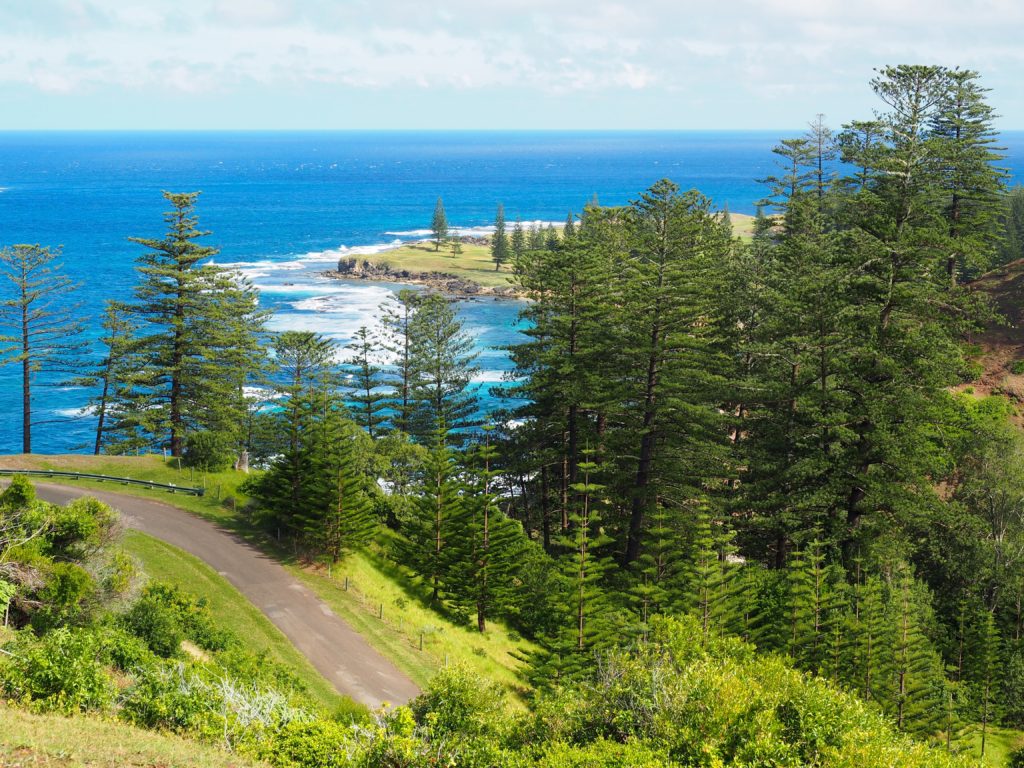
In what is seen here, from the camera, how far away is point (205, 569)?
1217 inches

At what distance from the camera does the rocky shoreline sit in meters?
121

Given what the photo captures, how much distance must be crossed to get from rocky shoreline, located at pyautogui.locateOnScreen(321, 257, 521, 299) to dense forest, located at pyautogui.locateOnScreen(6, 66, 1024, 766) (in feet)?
246

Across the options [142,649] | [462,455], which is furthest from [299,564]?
[142,649]

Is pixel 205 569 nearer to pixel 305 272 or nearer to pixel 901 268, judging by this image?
pixel 901 268

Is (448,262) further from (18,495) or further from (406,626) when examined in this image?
(18,495)

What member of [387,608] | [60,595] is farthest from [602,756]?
[387,608]

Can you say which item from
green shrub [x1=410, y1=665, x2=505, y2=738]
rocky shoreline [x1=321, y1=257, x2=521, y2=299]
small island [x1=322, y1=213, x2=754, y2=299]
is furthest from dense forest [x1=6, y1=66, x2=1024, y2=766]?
small island [x1=322, y1=213, x2=754, y2=299]

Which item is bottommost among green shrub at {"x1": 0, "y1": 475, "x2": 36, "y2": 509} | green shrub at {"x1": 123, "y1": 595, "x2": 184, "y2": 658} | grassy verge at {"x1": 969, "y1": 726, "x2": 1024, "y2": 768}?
grassy verge at {"x1": 969, "y1": 726, "x2": 1024, "y2": 768}

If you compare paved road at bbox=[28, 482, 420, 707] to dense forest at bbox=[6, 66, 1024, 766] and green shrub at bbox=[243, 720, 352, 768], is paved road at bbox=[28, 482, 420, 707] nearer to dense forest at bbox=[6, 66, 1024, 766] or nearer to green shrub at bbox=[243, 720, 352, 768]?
dense forest at bbox=[6, 66, 1024, 766]

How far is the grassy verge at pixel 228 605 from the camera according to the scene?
25.7 meters

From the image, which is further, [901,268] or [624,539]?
[624,539]

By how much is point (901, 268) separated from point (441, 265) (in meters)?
107

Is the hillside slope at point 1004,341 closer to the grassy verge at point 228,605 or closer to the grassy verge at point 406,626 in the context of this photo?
the grassy verge at point 406,626

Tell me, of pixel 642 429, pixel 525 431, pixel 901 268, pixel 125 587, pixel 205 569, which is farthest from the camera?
pixel 525 431
